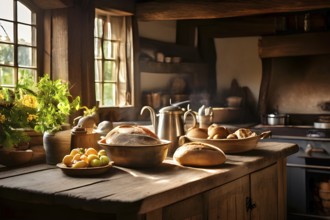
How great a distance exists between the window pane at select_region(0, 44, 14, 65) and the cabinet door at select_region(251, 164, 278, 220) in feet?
7.05

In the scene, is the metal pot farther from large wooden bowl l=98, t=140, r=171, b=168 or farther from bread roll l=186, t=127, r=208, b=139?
large wooden bowl l=98, t=140, r=171, b=168

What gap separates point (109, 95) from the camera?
4816mm

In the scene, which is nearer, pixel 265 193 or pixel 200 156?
pixel 200 156

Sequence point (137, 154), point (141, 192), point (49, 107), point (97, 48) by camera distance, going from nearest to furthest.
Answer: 1. point (141, 192)
2. point (137, 154)
3. point (49, 107)
4. point (97, 48)

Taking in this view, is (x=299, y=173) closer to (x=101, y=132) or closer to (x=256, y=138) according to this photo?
(x=256, y=138)

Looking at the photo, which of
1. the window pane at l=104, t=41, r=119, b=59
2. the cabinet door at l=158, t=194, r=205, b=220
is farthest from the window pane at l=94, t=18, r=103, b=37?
the cabinet door at l=158, t=194, r=205, b=220

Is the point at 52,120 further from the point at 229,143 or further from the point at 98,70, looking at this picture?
the point at 98,70

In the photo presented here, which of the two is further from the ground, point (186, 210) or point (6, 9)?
point (6, 9)

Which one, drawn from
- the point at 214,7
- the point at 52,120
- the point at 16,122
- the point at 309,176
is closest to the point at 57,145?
the point at 52,120

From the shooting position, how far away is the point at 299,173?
4633mm

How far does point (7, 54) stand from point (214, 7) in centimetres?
213

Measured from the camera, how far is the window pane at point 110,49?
4746mm

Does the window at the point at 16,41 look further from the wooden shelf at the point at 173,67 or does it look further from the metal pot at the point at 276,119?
the metal pot at the point at 276,119

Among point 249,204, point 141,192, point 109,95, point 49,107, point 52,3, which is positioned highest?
point 52,3
